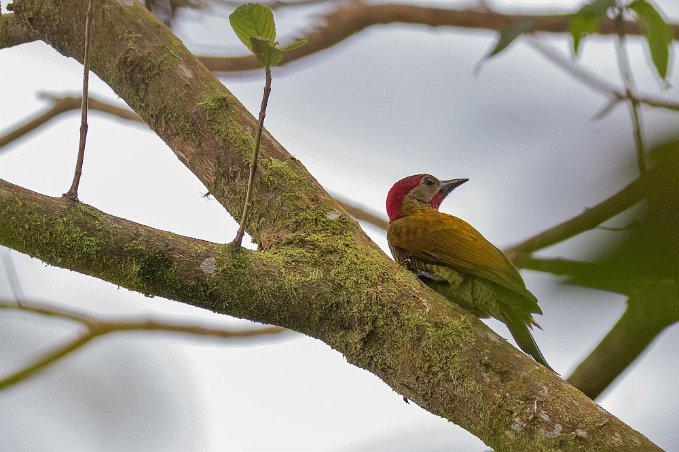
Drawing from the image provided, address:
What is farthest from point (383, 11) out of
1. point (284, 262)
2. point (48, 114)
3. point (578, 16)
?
point (578, 16)

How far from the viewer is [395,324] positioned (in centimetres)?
173

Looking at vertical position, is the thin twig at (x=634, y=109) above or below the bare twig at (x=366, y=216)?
above

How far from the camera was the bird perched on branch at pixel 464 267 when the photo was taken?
6.98 ft

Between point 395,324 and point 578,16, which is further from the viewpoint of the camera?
point 395,324

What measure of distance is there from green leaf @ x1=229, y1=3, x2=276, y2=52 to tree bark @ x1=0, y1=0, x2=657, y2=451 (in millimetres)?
449

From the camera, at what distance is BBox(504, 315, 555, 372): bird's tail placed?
2050 millimetres

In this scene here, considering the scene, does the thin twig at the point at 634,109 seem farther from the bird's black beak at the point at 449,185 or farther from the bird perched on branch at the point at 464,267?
the bird's black beak at the point at 449,185

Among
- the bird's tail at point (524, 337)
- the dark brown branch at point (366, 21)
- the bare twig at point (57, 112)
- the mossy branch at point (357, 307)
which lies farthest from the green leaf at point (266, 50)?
the dark brown branch at point (366, 21)

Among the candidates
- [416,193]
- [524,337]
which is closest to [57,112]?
[416,193]

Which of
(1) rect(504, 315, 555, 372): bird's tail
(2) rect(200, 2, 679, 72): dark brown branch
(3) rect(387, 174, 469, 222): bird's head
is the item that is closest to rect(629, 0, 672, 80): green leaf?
(1) rect(504, 315, 555, 372): bird's tail

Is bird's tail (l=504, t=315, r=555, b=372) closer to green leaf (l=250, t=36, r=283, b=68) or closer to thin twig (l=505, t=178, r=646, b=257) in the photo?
green leaf (l=250, t=36, r=283, b=68)

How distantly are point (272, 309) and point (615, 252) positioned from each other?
1375 mm

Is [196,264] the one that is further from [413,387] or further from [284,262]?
[413,387]

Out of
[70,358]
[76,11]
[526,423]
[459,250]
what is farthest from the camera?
[70,358]
